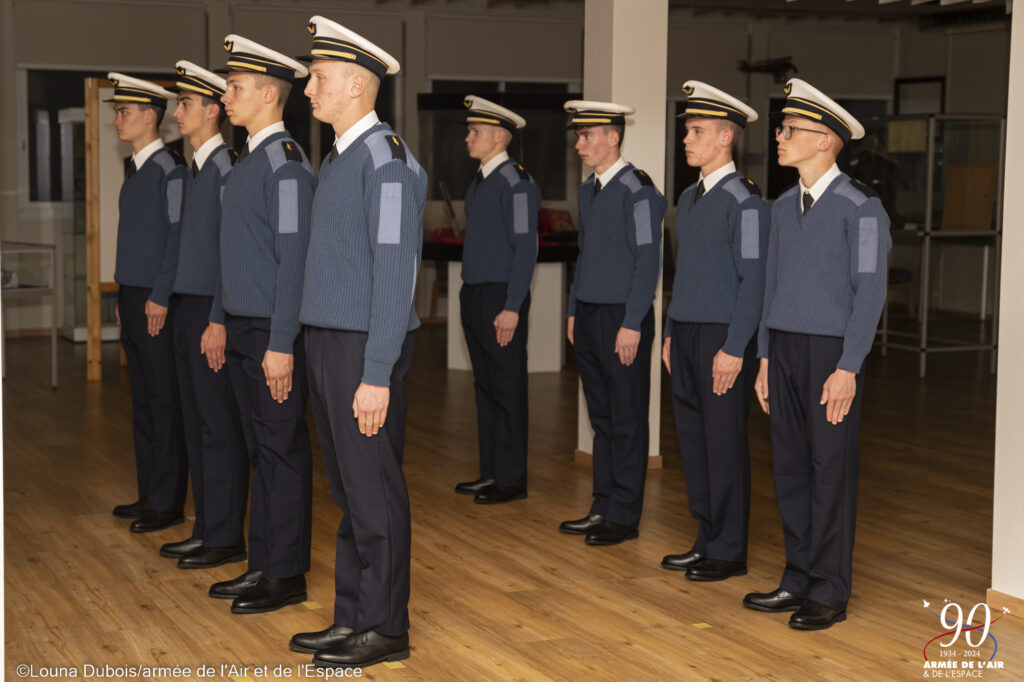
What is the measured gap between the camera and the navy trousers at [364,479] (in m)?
3.46

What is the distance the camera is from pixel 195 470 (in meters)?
4.76

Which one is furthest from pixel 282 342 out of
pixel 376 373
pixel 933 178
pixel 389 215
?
pixel 933 178

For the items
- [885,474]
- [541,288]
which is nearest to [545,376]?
[541,288]

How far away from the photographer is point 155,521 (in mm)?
5117

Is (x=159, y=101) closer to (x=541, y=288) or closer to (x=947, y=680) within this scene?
(x=947, y=680)

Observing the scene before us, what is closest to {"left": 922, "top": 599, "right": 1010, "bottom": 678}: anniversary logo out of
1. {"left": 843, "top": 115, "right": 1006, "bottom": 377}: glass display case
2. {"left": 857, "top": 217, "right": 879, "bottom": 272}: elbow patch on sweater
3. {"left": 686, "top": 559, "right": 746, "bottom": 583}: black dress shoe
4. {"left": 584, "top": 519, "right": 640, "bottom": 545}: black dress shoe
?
{"left": 686, "top": 559, "right": 746, "bottom": 583}: black dress shoe

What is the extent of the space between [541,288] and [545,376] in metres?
0.69

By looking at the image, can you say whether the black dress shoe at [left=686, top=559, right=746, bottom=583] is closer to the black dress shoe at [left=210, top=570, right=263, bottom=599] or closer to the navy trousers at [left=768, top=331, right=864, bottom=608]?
the navy trousers at [left=768, top=331, right=864, bottom=608]

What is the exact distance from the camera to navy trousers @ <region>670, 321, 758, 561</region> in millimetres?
4461

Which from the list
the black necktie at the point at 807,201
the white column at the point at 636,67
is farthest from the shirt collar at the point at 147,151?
the black necktie at the point at 807,201

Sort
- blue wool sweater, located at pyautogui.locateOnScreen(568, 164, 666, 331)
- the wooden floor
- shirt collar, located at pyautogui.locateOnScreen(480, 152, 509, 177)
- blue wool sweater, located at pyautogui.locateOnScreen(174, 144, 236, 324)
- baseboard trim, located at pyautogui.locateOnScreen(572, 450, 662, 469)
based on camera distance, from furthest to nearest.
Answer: baseboard trim, located at pyautogui.locateOnScreen(572, 450, 662, 469) < shirt collar, located at pyautogui.locateOnScreen(480, 152, 509, 177) < blue wool sweater, located at pyautogui.locateOnScreen(568, 164, 666, 331) < blue wool sweater, located at pyautogui.locateOnScreen(174, 144, 236, 324) < the wooden floor

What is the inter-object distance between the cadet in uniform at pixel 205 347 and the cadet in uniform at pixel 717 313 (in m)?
1.59

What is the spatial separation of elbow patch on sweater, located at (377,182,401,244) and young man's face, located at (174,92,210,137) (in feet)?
4.87

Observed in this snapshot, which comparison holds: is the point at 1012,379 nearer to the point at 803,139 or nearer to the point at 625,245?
the point at 803,139
